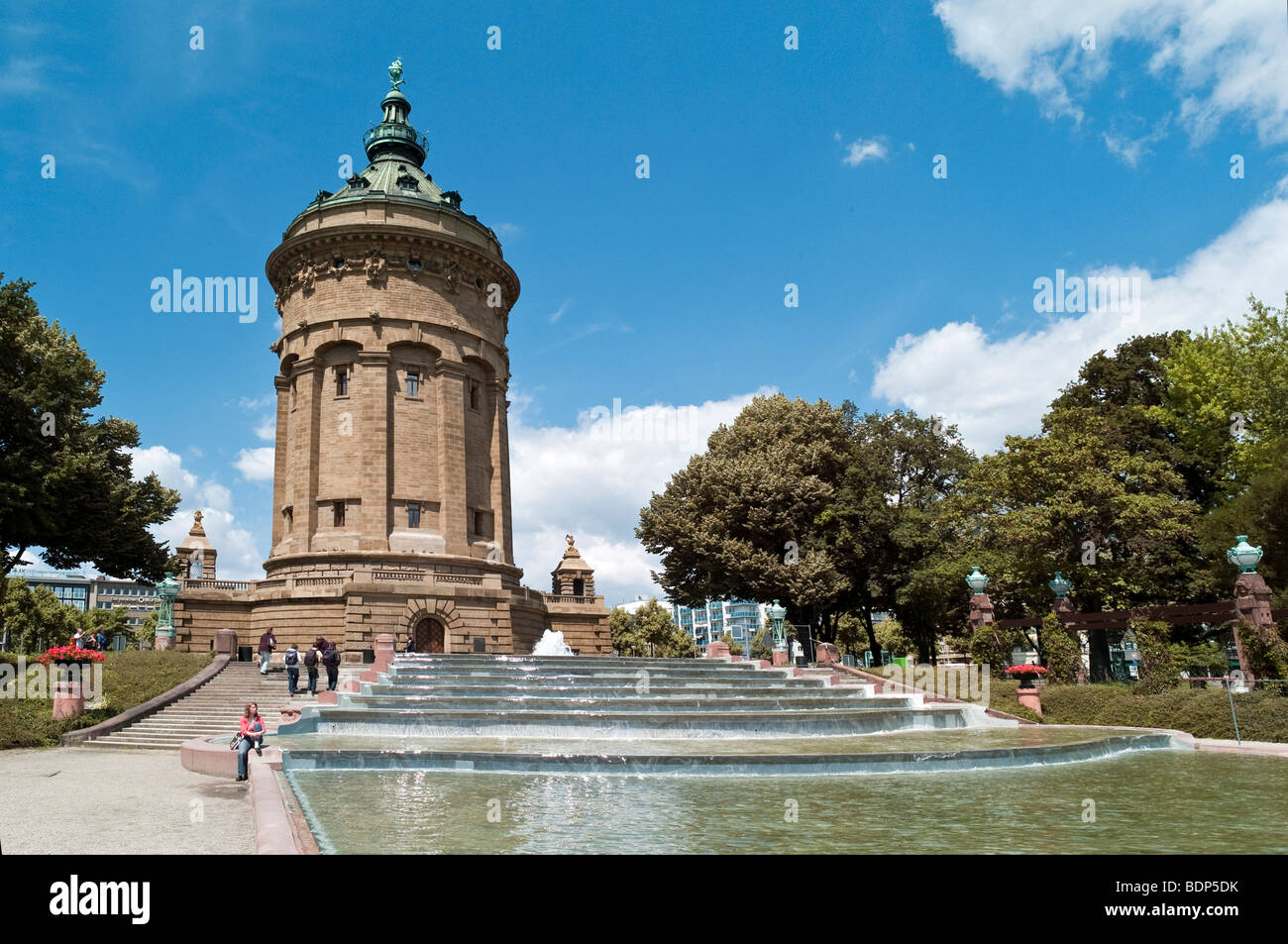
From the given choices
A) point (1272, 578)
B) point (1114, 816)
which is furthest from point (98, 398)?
point (1272, 578)

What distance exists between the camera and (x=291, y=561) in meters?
41.5

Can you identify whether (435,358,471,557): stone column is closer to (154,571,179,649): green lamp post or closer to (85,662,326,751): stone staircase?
(154,571,179,649): green lamp post

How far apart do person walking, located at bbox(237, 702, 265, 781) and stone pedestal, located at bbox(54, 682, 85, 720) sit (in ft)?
37.2

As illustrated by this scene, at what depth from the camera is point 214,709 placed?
25.1 m

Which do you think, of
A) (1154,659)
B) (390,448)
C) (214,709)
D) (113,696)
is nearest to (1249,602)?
(1154,659)

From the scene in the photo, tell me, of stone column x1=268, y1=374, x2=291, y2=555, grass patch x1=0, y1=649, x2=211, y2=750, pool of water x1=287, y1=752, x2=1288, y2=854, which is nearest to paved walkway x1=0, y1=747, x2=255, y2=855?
pool of water x1=287, y1=752, x2=1288, y2=854

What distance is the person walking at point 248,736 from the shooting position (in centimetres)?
1441

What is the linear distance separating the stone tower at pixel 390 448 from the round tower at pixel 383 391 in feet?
0.26

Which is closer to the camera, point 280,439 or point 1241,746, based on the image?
point 1241,746

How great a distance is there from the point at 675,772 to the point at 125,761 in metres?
11.7

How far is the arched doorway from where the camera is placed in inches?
1550

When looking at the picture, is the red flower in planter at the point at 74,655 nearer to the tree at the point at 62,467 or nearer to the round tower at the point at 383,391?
the tree at the point at 62,467

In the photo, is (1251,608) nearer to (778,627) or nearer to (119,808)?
(778,627)

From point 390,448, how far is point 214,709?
1938cm
